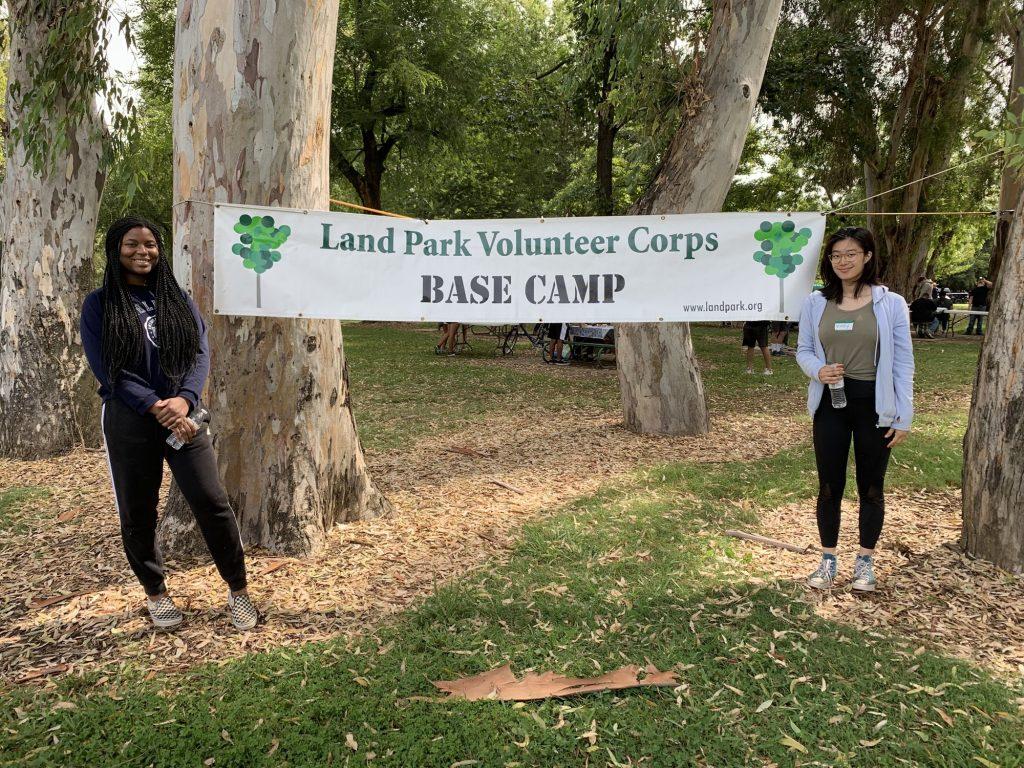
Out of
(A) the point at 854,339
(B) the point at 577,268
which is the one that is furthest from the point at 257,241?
(A) the point at 854,339

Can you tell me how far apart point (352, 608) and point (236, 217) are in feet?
6.93

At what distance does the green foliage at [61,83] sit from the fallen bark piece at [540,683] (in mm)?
4965

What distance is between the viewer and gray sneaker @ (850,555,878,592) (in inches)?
140

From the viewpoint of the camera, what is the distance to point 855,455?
342 cm

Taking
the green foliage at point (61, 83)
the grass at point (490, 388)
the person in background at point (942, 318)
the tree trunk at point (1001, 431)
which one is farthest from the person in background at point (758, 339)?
the person in background at point (942, 318)

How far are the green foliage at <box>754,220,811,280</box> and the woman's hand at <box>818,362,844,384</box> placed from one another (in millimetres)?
983

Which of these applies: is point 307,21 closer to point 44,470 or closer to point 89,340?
point 89,340

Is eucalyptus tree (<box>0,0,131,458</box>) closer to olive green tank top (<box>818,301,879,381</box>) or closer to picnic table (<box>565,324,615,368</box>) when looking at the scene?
olive green tank top (<box>818,301,879,381</box>)

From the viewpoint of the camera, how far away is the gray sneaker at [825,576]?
3.61m

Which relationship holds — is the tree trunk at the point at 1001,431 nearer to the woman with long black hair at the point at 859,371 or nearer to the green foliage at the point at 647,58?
the woman with long black hair at the point at 859,371

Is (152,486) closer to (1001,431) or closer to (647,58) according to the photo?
(1001,431)

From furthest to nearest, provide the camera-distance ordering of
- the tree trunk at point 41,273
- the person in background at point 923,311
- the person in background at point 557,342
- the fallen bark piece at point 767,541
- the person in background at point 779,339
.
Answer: the person in background at point 923,311
the person in background at point 779,339
the person in background at point 557,342
the tree trunk at point 41,273
the fallen bark piece at point 767,541

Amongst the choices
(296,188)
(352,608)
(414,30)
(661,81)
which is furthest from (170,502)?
(414,30)

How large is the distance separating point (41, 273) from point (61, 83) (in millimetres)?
1590
